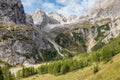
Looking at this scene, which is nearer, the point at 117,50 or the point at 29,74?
the point at 117,50

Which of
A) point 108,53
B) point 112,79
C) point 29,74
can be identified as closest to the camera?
point 112,79

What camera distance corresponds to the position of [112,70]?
306 feet

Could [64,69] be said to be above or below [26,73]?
above

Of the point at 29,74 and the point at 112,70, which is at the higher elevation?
the point at 112,70

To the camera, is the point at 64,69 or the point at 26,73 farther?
the point at 26,73

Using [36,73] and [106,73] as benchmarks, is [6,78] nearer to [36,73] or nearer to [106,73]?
[36,73]

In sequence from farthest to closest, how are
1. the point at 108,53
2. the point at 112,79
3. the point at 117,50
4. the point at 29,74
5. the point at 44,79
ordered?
the point at 29,74 → the point at 117,50 → the point at 108,53 → the point at 44,79 → the point at 112,79

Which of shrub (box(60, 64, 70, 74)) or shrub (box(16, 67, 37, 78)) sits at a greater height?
shrub (box(60, 64, 70, 74))

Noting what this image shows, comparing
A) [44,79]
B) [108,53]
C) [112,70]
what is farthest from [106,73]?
[108,53]

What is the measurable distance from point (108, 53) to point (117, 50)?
13614 millimetres

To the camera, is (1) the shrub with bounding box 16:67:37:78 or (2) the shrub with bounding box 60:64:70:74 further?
(1) the shrub with bounding box 16:67:37:78

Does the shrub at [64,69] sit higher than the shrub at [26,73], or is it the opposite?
the shrub at [64,69]

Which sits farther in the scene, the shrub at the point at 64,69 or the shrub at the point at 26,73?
the shrub at the point at 26,73

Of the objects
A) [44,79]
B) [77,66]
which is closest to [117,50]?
[77,66]
